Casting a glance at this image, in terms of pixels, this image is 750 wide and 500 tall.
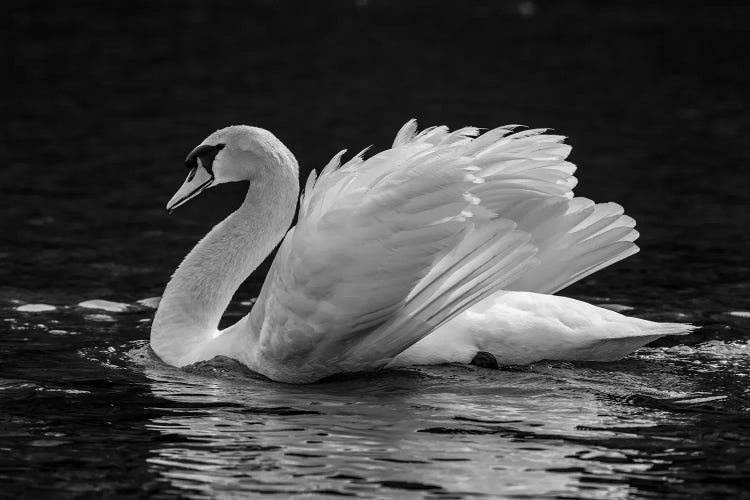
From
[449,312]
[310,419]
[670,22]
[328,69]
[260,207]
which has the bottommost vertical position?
[310,419]

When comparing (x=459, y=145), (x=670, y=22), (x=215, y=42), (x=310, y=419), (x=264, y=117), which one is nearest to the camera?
(x=310, y=419)

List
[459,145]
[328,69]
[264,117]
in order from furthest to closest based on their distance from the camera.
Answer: [328,69], [264,117], [459,145]

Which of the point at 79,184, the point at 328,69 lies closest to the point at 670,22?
the point at 328,69

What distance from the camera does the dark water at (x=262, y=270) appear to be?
668cm

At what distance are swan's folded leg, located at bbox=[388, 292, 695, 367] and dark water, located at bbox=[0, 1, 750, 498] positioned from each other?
107 mm

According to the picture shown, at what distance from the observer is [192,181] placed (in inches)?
360

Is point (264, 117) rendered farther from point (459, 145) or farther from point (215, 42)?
point (459, 145)

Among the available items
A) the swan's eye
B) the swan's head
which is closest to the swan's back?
the swan's head

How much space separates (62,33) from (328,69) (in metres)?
6.16

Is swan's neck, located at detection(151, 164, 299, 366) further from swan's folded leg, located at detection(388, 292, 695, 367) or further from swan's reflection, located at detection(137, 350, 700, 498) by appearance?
swan's folded leg, located at detection(388, 292, 695, 367)

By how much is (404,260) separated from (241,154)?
5.76 ft

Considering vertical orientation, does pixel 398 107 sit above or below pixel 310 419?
above

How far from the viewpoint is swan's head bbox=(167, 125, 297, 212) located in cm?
897

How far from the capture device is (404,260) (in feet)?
25.3
